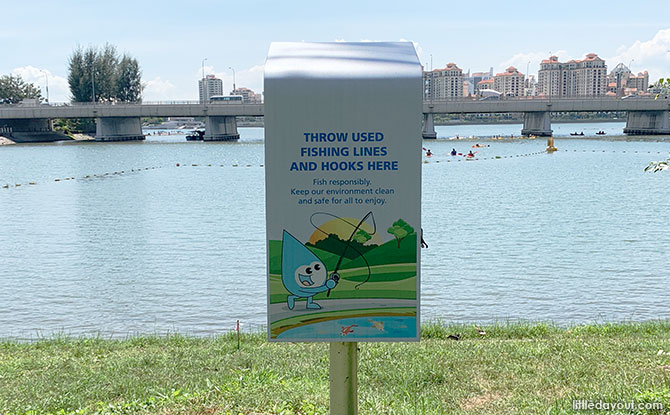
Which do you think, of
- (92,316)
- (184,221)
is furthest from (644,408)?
(184,221)

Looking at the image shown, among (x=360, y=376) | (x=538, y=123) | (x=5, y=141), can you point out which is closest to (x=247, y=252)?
(x=360, y=376)

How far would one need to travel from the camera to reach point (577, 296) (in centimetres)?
1520

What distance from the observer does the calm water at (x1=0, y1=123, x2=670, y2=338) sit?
14156mm

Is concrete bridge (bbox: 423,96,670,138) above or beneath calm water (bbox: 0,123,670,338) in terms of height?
above

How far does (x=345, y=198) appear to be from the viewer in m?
4.55

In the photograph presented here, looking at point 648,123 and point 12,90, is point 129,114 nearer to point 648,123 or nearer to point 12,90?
point 12,90

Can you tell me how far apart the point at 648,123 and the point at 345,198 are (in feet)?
→ 370

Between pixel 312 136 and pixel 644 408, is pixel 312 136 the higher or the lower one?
the higher one

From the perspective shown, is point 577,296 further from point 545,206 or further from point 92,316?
point 545,206

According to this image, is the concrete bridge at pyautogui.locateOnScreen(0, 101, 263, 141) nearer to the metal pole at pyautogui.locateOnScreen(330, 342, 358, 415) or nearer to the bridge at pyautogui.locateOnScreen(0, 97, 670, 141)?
the bridge at pyautogui.locateOnScreen(0, 97, 670, 141)

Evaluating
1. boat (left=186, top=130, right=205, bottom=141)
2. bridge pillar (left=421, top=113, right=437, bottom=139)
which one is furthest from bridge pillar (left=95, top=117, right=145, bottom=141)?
bridge pillar (left=421, top=113, right=437, bottom=139)

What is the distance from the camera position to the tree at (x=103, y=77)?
438 ft

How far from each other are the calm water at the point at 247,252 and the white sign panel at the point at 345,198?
27.8 ft

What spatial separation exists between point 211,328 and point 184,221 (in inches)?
680
